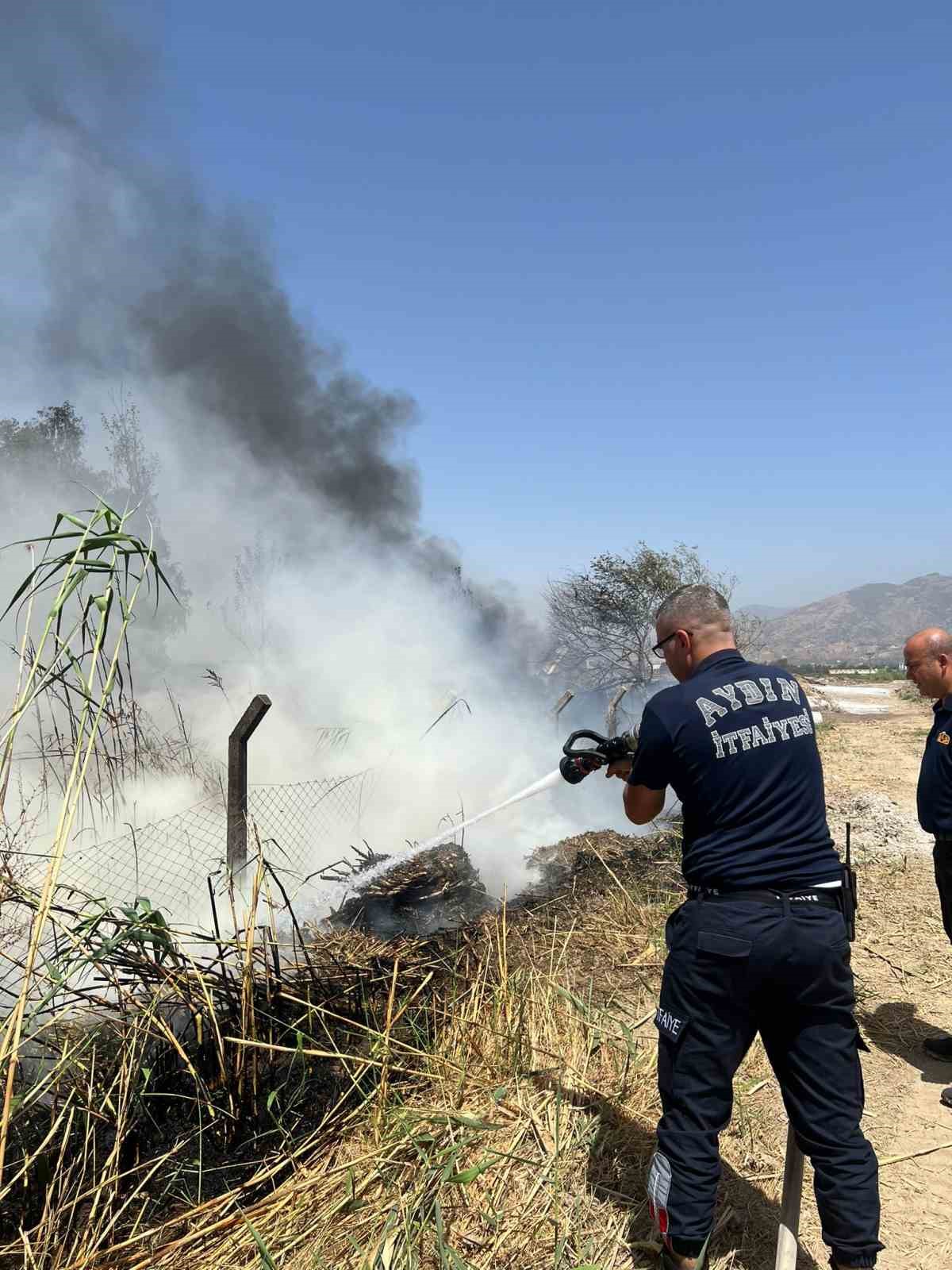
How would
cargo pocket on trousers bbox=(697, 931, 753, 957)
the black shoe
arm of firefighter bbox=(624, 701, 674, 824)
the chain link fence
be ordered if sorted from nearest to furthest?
cargo pocket on trousers bbox=(697, 931, 753, 957) → arm of firefighter bbox=(624, 701, 674, 824) → the black shoe → the chain link fence

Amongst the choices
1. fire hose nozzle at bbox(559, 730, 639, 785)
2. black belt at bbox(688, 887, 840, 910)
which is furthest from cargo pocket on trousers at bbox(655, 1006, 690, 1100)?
fire hose nozzle at bbox(559, 730, 639, 785)

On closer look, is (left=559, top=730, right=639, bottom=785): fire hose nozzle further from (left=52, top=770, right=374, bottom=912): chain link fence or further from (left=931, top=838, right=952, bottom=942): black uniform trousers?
(left=52, top=770, right=374, bottom=912): chain link fence

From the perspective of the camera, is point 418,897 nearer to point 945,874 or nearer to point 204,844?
point 945,874

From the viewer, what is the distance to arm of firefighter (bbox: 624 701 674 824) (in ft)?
6.78

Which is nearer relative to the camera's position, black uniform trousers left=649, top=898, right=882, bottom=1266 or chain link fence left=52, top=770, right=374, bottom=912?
black uniform trousers left=649, top=898, right=882, bottom=1266

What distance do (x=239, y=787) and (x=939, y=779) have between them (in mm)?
3502

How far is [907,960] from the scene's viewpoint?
431 centimetres

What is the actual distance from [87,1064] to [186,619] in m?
14.5

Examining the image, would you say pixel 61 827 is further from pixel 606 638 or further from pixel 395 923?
pixel 606 638

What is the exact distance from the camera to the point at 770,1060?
1946 millimetres

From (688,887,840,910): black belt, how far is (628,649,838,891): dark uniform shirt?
0.02 metres

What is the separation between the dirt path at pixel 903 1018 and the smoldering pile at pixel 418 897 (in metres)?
2.35

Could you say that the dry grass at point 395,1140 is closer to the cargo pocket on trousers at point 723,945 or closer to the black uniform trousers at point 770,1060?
the black uniform trousers at point 770,1060

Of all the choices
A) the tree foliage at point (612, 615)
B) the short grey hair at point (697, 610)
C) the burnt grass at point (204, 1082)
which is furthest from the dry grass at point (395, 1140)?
the tree foliage at point (612, 615)
